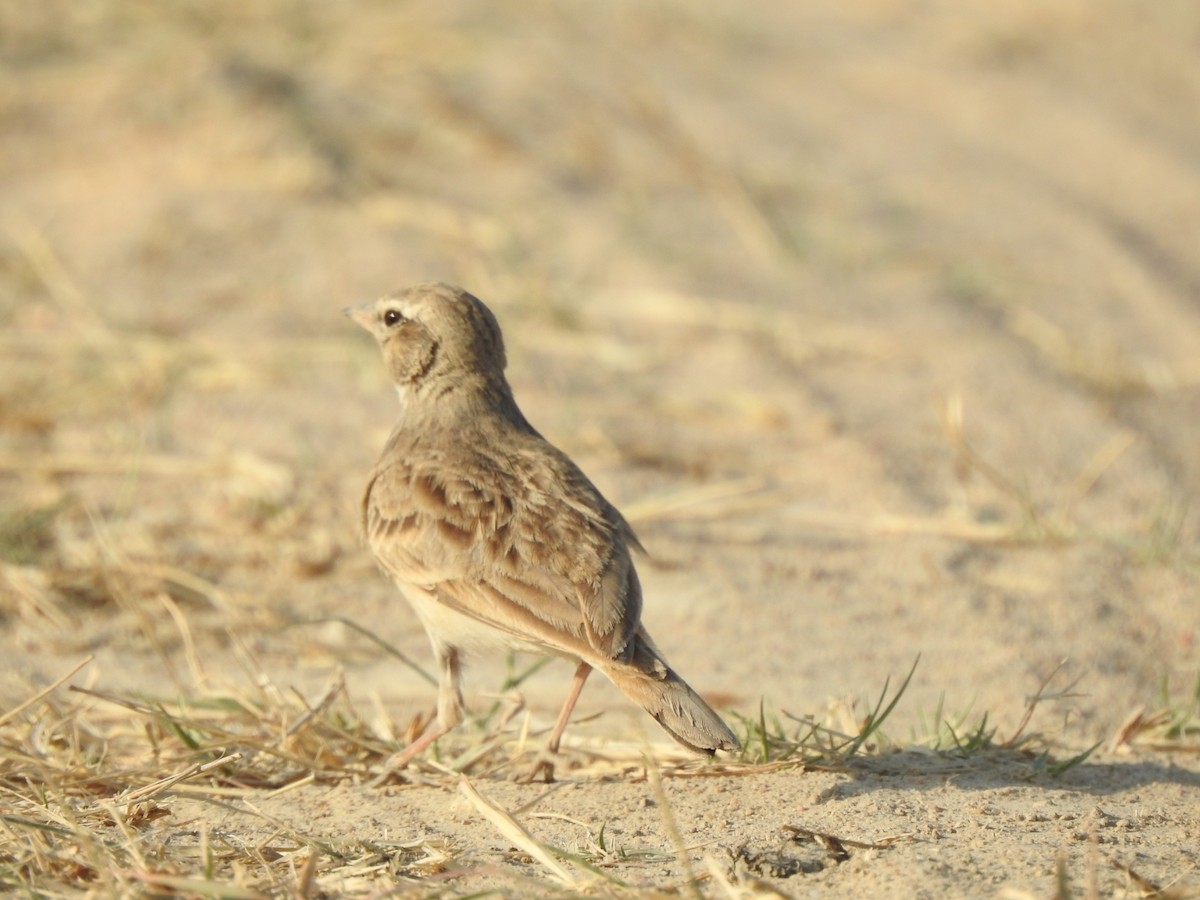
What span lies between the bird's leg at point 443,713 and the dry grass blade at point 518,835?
0.41m

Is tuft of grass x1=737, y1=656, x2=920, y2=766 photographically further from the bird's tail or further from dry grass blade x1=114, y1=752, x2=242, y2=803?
dry grass blade x1=114, y1=752, x2=242, y2=803

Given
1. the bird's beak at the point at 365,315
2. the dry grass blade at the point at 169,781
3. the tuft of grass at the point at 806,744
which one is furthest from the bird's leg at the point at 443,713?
the bird's beak at the point at 365,315

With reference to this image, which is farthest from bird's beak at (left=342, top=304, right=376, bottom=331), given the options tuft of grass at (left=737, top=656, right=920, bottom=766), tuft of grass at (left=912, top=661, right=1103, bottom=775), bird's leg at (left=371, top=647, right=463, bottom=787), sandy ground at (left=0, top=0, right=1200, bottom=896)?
tuft of grass at (left=912, top=661, right=1103, bottom=775)

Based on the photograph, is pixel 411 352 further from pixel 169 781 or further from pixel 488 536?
pixel 169 781

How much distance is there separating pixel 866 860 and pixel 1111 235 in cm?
654

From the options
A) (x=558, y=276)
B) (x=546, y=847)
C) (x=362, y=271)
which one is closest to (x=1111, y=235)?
(x=558, y=276)

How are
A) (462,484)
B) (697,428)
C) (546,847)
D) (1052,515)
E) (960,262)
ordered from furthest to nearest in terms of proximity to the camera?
(960,262)
(697,428)
(1052,515)
(462,484)
(546,847)

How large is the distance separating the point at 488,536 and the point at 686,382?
3.30m

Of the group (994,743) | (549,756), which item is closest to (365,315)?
(549,756)

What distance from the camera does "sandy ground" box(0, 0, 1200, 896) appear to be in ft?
11.9

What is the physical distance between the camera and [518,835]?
10.3 feet

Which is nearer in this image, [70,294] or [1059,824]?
[1059,824]

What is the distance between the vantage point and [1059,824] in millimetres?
3338

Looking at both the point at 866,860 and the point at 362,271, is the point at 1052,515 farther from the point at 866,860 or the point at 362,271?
the point at 362,271
